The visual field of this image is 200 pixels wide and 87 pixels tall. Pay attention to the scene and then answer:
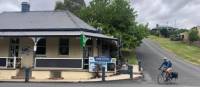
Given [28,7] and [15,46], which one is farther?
[28,7]

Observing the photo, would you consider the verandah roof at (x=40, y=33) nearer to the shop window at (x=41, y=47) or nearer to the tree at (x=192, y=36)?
the shop window at (x=41, y=47)

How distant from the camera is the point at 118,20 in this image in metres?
59.5

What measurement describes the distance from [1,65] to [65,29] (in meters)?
6.05

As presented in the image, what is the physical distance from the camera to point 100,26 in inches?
2293

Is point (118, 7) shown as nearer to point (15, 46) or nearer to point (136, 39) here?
point (136, 39)

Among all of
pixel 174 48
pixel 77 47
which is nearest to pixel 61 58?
pixel 77 47

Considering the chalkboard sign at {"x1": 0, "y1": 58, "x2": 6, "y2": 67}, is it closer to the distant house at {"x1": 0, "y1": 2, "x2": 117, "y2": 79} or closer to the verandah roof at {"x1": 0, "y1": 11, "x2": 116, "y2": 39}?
the distant house at {"x1": 0, "y1": 2, "x2": 117, "y2": 79}

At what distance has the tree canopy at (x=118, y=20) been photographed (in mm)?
58500

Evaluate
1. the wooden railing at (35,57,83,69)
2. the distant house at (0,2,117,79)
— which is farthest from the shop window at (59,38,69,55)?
the wooden railing at (35,57,83,69)

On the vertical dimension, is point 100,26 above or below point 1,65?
above

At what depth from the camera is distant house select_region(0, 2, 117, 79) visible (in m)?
39.3

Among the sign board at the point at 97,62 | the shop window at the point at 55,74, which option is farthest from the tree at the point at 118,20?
the shop window at the point at 55,74

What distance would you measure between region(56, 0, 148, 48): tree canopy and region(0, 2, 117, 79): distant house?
13.2 meters

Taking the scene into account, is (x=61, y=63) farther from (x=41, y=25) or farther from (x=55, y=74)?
(x=41, y=25)
